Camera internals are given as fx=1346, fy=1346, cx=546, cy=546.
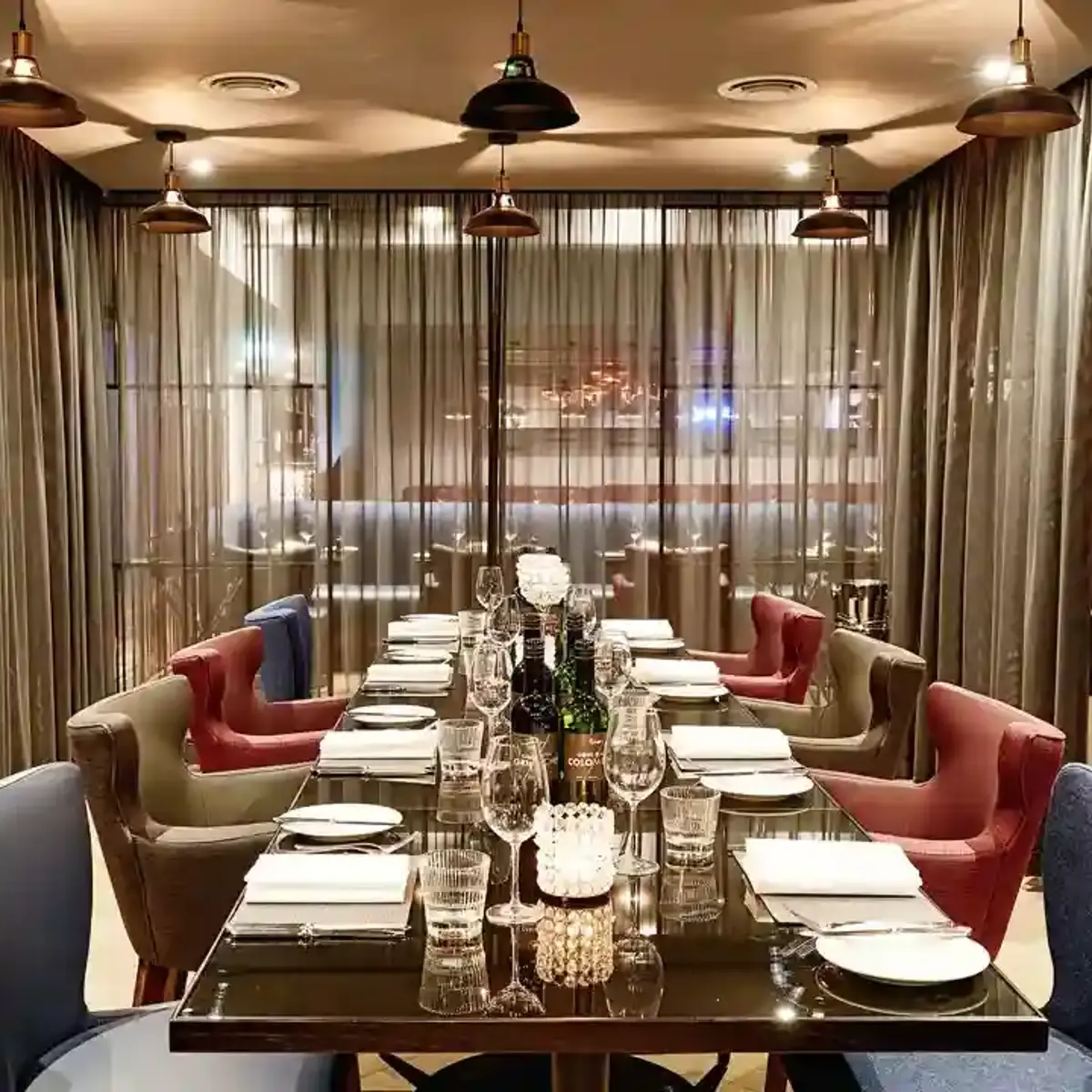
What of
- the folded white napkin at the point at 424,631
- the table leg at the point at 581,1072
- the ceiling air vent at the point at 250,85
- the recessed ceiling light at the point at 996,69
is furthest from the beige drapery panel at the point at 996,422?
the table leg at the point at 581,1072

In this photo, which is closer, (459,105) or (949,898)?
(949,898)

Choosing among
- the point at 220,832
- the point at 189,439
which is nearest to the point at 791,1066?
the point at 220,832

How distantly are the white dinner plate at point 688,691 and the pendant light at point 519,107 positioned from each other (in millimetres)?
1334

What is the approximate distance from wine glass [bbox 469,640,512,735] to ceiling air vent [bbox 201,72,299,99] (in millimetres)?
2433

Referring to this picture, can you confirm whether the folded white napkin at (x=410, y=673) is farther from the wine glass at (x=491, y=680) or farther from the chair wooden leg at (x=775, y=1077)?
the chair wooden leg at (x=775, y=1077)

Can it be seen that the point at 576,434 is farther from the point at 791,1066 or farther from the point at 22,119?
the point at 791,1066

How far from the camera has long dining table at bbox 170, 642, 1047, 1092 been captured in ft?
4.54

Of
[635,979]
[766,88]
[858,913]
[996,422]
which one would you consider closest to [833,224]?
[766,88]

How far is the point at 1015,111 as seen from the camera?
281cm

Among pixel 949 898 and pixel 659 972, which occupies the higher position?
pixel 659 972

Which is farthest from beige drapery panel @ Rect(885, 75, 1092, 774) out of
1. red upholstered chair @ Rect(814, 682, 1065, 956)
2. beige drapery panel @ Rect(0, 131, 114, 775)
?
beige drapery panel @ Rect(0, 131, 114, 775)

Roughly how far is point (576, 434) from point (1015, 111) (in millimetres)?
3562

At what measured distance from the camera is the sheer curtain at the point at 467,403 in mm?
6207

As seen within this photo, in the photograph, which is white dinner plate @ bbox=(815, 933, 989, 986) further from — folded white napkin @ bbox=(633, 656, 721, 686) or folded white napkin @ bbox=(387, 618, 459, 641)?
folded white napkin @ bbox=(387, 618, 459, 641)
